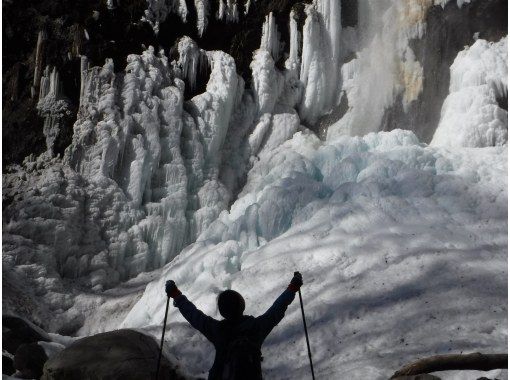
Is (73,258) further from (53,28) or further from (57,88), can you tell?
(53,28)

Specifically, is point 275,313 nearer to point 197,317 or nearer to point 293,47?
point 197,317

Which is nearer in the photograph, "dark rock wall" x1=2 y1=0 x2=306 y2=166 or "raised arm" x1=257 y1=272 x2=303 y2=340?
"raised arm" x1=257 y1=272 x2=303 y2=340

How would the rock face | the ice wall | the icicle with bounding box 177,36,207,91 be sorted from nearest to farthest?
the rock face → the icicle with bounding box 177,36,207,91 → the ice wall

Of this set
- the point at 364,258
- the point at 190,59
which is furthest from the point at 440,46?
the point at 364,258

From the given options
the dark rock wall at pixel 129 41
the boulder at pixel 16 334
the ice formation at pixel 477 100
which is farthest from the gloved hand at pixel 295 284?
the ice formation at pixel 477 100

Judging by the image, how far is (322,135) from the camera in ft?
51.2

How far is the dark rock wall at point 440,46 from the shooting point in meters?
14.7

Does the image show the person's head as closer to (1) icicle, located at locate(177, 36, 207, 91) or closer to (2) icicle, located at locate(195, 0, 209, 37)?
(1) icicle, located at locate(177, 36, 207, 91)

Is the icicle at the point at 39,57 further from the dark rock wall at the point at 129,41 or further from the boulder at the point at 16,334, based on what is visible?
the boulder at the point at 16,334

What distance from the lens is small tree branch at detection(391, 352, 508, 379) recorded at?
Result: 13.2 ft

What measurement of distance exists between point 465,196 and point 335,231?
3013mm

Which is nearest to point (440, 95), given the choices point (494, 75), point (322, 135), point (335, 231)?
point (494, 75)

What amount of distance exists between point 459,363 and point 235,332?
241 cm

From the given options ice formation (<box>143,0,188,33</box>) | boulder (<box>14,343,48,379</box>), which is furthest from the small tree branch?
ice formation (<box>143,0,188,33</box>)
